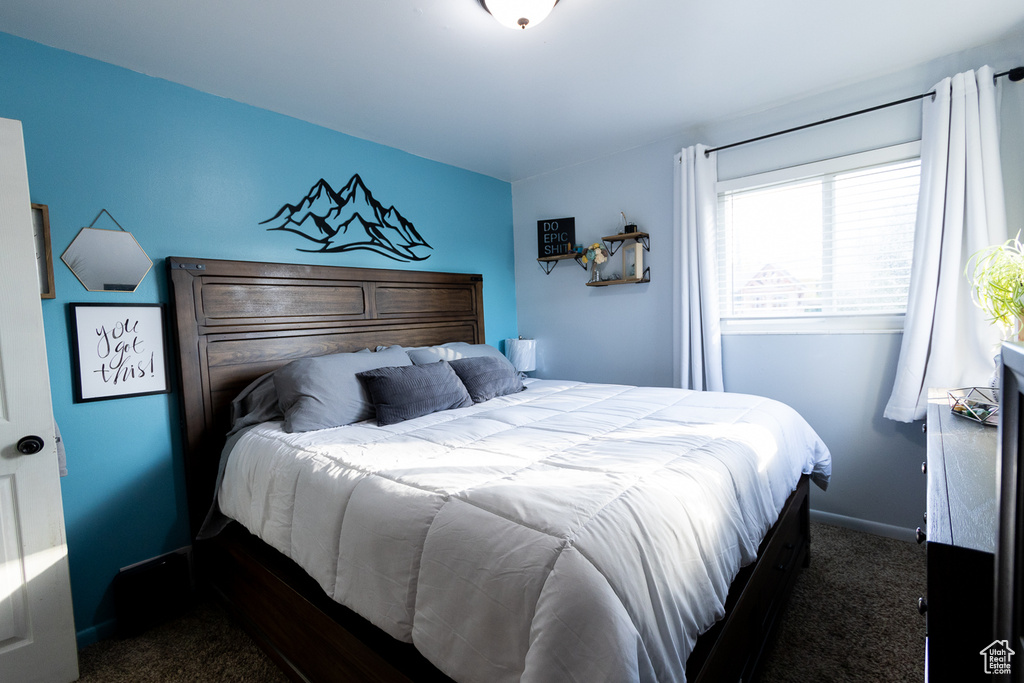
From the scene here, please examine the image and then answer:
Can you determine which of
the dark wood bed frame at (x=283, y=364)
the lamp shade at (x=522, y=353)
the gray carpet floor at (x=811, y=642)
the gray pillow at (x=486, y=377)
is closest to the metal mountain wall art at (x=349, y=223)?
the dark wood bed frame at (x=283, y=364)

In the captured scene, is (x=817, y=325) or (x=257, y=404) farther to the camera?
(x=817, y=325)

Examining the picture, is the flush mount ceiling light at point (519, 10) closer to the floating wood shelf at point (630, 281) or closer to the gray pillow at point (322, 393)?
the gray pillow at point (322, 393)

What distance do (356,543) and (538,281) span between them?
9.96 ft

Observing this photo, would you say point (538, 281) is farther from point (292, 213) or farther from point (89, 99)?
point (89, 99)

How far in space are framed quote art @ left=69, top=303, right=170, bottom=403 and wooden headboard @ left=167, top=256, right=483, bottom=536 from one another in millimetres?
91

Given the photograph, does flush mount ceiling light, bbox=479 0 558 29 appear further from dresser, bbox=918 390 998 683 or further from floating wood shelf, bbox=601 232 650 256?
dresser, bbox=918 390 998 683

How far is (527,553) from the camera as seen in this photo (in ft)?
3.33

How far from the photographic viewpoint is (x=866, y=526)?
2.69 m

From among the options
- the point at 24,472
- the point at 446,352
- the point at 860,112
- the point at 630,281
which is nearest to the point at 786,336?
the point at 630,281

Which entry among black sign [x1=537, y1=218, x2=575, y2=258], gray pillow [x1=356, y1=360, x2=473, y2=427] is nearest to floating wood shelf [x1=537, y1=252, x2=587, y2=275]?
black sign [x1=537, y1=218, x2=575, y2=258]

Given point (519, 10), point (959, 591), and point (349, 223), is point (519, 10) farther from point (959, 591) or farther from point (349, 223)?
point (959, 591)

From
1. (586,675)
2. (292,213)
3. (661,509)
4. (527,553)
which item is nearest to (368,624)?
(527,553)

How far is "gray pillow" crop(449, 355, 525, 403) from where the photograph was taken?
2.77 meters

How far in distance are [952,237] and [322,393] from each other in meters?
3.19
